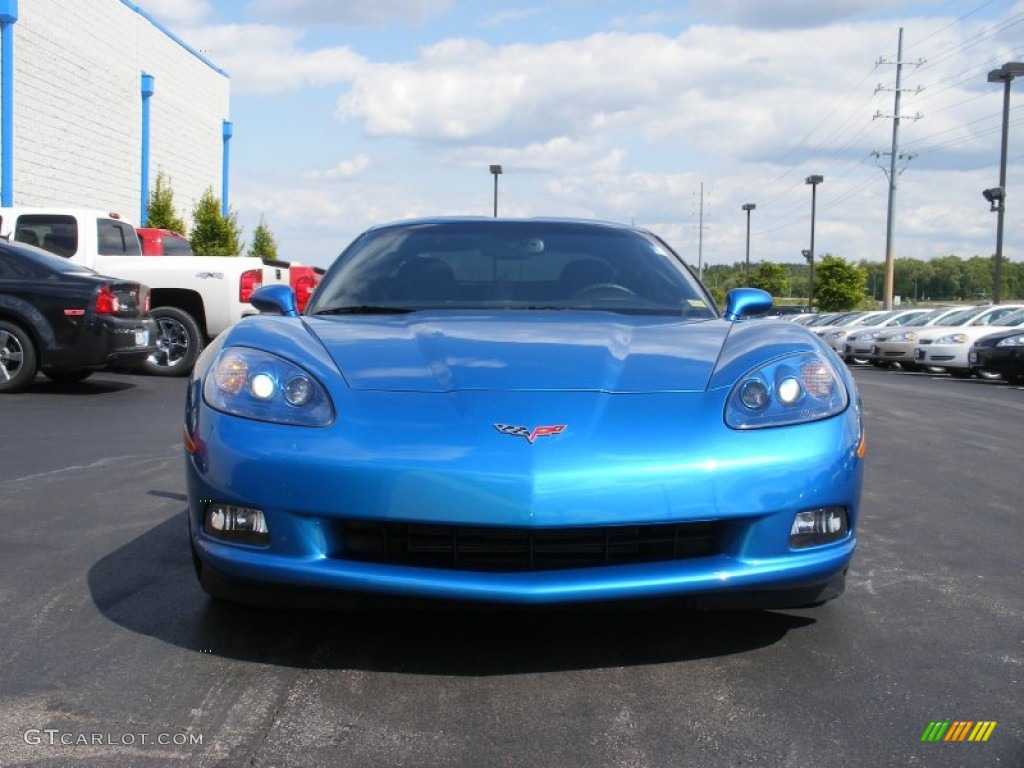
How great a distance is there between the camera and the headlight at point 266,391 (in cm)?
301

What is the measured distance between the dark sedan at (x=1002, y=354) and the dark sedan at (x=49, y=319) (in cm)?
1451

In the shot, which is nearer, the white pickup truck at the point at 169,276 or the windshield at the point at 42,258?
the windshield at the point at 42,258

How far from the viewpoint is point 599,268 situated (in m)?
4.57

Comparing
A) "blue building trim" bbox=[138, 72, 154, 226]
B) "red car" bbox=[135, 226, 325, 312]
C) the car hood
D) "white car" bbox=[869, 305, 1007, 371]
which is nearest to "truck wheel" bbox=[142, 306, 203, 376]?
"red car" bbox=[135, 226, 325, 312]

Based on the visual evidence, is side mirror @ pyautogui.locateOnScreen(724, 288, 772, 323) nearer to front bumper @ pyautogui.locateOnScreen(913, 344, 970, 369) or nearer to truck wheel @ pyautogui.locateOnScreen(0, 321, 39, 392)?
truck wheel @ pyautogui.locateOnScreen(0, 321, 39, 392)

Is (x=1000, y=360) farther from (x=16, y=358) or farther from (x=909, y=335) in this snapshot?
(x=16, y=358)

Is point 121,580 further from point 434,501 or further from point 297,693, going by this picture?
point 434,501

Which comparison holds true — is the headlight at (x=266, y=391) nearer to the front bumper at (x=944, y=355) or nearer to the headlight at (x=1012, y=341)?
the headlight at (x=1012, y=341)

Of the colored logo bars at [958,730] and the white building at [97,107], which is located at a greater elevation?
the white building at [97,107]

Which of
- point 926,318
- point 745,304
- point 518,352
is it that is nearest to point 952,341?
point 926,318

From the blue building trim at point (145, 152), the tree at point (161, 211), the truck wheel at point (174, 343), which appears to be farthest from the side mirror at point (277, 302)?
the blue building trim at point (145, 152)

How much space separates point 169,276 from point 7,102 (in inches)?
601

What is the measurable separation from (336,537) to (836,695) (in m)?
1.37

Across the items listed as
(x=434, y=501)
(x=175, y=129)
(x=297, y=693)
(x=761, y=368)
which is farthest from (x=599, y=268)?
(x=175, y=129)
